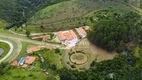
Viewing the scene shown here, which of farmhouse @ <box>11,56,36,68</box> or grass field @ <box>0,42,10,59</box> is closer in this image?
farmhouse @ <box>11,56,36,68</box>

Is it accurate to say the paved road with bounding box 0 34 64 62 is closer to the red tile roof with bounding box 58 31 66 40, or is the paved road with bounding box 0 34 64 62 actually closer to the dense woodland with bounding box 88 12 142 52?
the red tile roof with bounding box 58 31 66 40

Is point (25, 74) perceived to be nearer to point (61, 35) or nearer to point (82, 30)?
point (61, 35)

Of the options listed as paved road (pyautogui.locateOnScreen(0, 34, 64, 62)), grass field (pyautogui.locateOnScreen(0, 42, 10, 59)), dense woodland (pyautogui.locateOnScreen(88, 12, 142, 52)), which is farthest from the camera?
dense woodland (pyautogui.locateOnScreen(88, 12, 142, 52))

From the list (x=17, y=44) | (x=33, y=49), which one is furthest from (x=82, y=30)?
(x=17, y=44)

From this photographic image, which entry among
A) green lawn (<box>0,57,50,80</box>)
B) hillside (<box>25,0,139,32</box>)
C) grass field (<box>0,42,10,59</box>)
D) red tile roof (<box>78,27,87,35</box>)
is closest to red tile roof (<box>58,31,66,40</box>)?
hillside (<box>25,0,139,32</box>)

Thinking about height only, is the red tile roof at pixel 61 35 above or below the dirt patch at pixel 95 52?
above

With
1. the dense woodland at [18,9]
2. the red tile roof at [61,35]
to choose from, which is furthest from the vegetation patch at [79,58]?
the dense woodland at [18,9]

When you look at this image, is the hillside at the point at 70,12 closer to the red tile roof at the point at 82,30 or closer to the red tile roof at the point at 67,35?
the red tile roof at the point at 82,30

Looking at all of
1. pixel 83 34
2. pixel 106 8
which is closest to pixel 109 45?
pixel 83 34

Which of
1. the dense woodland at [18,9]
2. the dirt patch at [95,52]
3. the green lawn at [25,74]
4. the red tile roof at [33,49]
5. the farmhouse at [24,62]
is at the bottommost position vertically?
the dense woodland at [18,9]

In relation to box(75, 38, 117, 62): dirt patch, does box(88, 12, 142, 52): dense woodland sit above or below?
above
